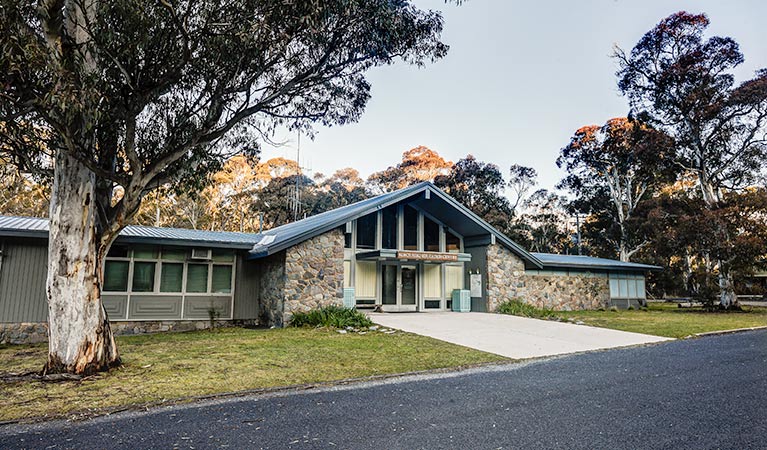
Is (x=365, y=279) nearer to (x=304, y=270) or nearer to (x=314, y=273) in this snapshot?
(x=314, y=273)

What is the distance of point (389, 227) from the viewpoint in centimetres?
1593

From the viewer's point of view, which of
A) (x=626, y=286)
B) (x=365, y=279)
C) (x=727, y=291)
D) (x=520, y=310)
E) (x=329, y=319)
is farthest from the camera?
(x=626, y=286)

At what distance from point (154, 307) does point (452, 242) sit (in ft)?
34.1

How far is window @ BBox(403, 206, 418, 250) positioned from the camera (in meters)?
16.2

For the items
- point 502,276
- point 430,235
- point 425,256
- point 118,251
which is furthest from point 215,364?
point 502,276

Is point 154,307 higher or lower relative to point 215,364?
higher

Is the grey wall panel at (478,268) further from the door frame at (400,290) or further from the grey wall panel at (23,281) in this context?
the grey wall panel at (23,281)

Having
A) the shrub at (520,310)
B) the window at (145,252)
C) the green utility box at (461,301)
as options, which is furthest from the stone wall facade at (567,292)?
the window at (145,252)

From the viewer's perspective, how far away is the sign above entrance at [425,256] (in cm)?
1457

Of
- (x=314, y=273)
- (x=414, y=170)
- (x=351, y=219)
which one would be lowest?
(x=314, y=273)

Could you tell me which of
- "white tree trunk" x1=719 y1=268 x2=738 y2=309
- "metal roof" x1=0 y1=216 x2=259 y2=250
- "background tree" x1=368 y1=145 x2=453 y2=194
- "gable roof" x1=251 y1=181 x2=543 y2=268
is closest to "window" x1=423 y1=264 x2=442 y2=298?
"gable roof" x1=251 y1=181 x2=543 y2=268

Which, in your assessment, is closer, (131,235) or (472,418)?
(472,418)

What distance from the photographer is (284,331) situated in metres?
11.0

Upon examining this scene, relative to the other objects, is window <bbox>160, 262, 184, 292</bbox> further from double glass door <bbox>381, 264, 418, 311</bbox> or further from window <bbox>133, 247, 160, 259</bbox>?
double glass door <bbox>381, 264, 418, 311</bbox>
